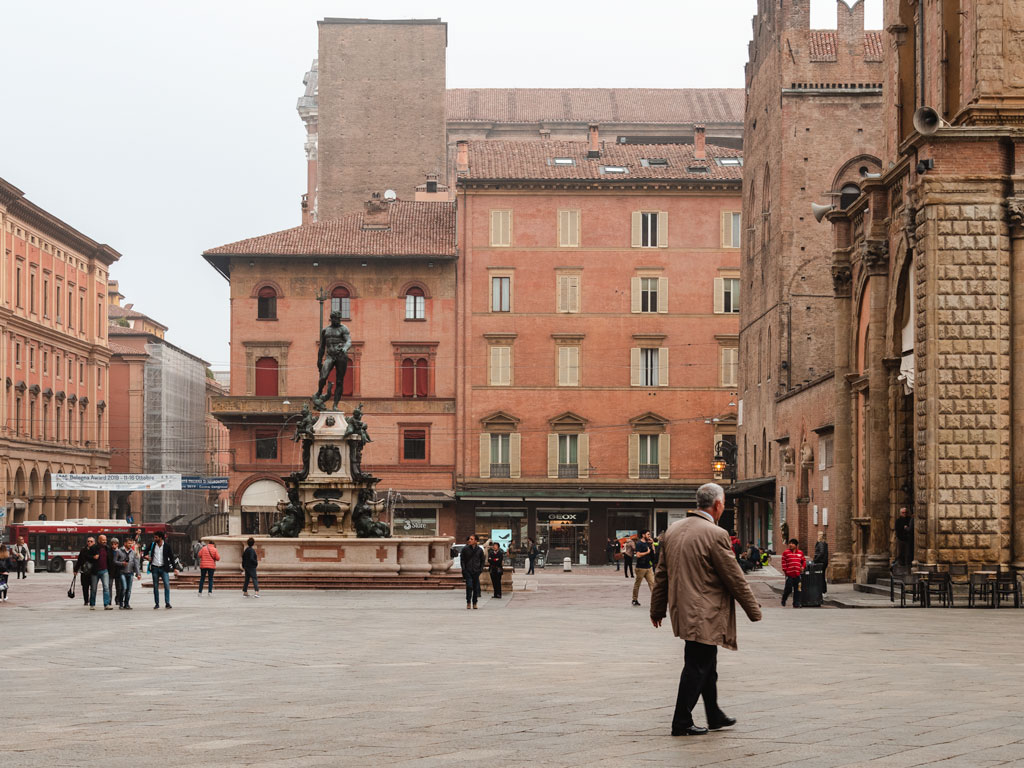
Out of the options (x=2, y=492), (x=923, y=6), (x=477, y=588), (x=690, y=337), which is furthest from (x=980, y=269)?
(x=2, y=492)

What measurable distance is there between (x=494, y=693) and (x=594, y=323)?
2364 inches

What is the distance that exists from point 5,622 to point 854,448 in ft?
63.4

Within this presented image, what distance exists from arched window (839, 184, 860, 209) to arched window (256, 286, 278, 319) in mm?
28832

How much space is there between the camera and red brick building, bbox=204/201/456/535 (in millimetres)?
72188

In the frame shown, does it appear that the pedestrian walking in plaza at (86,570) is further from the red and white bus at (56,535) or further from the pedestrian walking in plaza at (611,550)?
the pedestrian walking in plaza at (611,550)

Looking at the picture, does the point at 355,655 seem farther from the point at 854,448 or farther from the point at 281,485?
the point at 281,485

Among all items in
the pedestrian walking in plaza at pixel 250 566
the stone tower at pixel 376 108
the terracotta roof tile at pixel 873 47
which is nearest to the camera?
the pedestrian walking in plaza at pixel 250 566

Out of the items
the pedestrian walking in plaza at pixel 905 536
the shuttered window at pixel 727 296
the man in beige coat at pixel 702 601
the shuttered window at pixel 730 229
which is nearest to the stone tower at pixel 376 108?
the shuttered window at pixel 730 229

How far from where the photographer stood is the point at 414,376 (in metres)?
73.2

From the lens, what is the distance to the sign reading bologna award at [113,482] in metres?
73.2

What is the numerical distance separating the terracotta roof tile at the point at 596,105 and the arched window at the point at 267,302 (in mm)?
28040

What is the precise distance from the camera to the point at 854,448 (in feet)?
121

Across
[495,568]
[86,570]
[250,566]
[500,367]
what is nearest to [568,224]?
[500,367]

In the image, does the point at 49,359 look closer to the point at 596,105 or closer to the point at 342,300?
the point at 342,300
